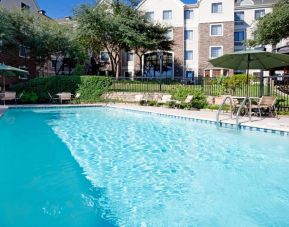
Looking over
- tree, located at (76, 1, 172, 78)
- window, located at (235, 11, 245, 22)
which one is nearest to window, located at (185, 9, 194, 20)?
window, located at (235, 11, 245, 22)

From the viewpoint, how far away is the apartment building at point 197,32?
39969 millimetres

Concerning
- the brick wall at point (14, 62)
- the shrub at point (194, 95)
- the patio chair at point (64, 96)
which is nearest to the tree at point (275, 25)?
the shrub at point (194, 95)

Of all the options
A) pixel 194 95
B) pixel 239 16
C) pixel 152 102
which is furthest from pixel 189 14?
pixel 194 95

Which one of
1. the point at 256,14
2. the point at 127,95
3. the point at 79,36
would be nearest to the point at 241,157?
the point at 127,95

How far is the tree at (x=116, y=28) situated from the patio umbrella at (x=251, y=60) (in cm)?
1891

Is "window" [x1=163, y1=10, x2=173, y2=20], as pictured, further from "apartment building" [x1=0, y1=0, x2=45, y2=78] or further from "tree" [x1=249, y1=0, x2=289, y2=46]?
"tree" [x1=249, y1=0, x2=289, y2=46]

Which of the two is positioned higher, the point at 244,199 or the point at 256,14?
the point at 256,14

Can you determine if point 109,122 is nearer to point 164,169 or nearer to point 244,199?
point 164,169

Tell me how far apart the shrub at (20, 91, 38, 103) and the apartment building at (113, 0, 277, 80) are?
69.7 ft

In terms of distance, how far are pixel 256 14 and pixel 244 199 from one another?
42.5 meters

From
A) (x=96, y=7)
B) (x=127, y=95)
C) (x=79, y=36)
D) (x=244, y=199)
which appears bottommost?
(x=244, y=199)

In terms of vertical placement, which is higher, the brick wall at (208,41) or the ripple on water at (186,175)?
the brick wall at (208,41)

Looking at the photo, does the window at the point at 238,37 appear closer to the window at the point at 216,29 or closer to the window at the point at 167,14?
the window at the point at 216,29

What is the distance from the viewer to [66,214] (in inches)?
165
